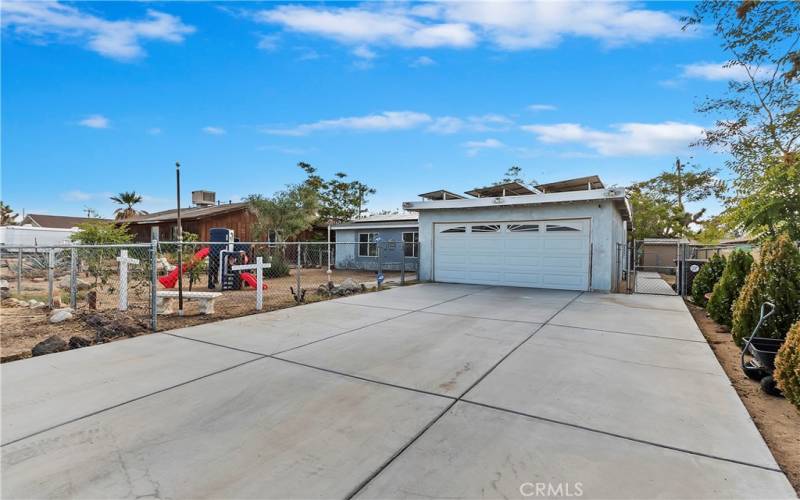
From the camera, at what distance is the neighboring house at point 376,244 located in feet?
64.3

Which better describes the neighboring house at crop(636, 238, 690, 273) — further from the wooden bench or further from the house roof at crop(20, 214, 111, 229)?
the house roof at crop(20, 214, 111, 229)

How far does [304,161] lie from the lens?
29141 millimetres

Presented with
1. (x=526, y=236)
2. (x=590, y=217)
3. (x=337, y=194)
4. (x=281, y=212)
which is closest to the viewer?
(x=590, y=217)

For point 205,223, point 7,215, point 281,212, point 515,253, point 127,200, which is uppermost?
point 127,200

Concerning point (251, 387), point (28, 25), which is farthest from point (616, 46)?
point (28, 25)

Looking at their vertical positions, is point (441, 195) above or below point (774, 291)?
above

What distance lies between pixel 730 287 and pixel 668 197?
26.1 metres

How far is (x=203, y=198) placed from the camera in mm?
29312

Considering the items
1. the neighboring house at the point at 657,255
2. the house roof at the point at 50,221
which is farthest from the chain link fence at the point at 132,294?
the house roof at the point at 50,221

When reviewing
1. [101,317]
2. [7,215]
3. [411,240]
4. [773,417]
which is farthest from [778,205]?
[7,215]

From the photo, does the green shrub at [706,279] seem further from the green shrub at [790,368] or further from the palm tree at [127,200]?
the palm tree at [127,200]

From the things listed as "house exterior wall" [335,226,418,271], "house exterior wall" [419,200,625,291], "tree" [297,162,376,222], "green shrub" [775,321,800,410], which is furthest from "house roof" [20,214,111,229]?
"green shrub" [775,321,800,410]

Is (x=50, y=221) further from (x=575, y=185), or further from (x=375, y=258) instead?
(x=575, y=185)

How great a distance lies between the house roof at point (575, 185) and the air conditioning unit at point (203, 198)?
2569 cm
